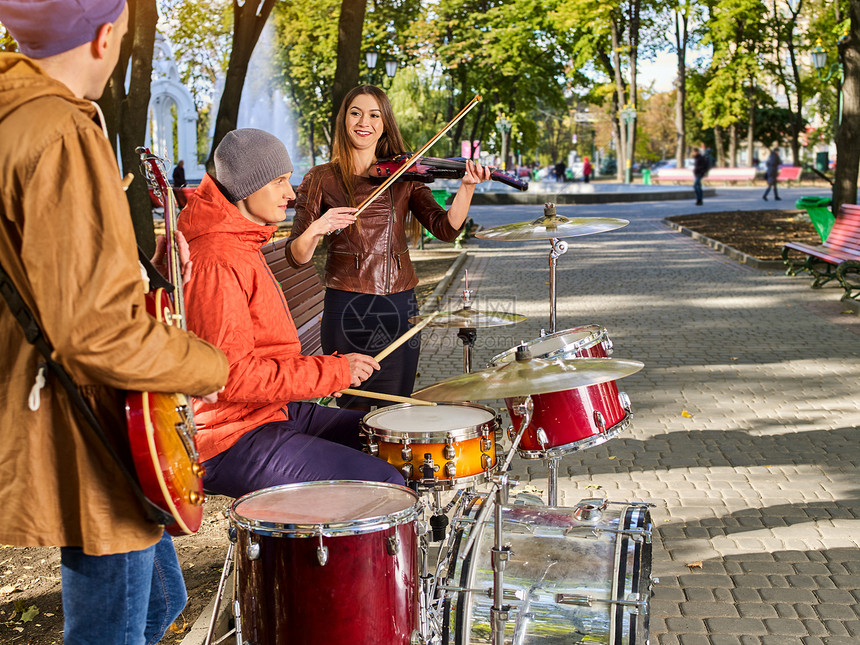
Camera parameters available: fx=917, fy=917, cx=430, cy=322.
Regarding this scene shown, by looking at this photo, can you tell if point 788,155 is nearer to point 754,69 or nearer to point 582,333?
point 754,69

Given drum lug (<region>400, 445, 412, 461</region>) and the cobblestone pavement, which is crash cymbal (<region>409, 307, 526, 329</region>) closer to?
drum lug (<region>400, 445, 412, 461</region>)

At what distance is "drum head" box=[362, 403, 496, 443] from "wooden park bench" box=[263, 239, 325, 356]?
2526mm

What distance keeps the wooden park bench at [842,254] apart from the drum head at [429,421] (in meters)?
9.41

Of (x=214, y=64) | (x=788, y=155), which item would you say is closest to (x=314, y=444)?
(x=214, y=64)

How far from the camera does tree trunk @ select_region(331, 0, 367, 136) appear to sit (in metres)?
12.7

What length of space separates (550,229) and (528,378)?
190 centimetres

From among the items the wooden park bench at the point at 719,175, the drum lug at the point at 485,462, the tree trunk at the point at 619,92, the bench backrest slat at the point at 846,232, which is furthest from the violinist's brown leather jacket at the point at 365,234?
the wooden park bench at the point at 719,175

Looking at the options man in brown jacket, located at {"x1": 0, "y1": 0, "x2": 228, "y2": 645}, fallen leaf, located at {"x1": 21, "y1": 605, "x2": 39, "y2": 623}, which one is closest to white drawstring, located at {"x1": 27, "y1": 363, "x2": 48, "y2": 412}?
man in brown jacket, located at {"x1": 0, "y1": 0, "x2": 228, "y2": 645}

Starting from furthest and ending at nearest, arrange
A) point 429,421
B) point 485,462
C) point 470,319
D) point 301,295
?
point 301,295 → point 470,319 → point 429,421 → point 485,462

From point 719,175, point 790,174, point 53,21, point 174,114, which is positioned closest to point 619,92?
point 719,175

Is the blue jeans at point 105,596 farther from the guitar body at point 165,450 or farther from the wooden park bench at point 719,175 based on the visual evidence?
the wooden park bench at point 719,175

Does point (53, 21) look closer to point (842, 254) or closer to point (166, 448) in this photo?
point (166, 448)

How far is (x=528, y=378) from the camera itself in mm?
2865

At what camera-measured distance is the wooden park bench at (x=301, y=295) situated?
631 centimetres
